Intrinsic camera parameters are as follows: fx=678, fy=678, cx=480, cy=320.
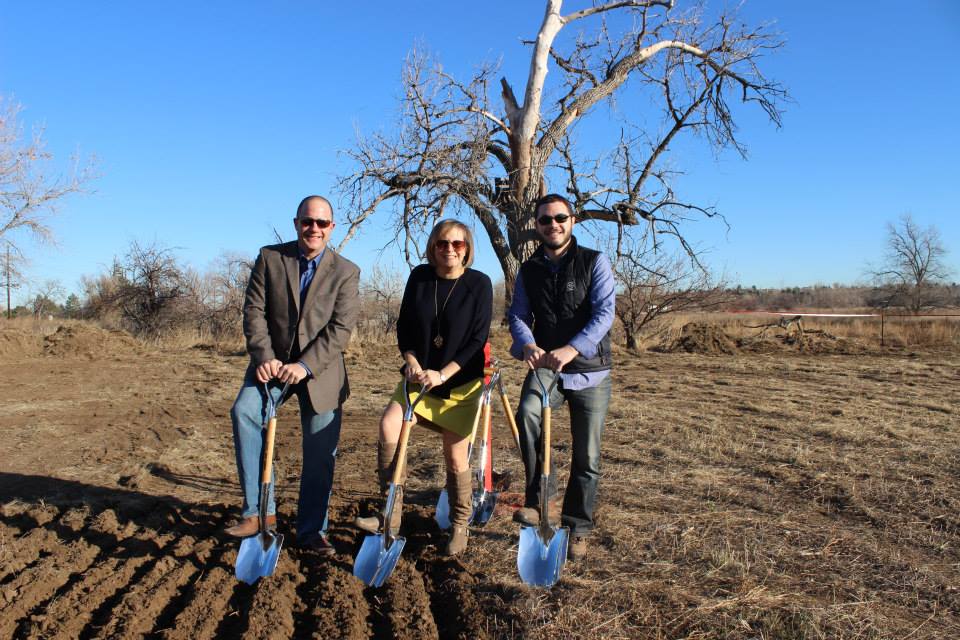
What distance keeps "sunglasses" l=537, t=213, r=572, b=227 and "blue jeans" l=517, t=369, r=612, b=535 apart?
899 millimetres

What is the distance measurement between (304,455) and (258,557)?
2.15ft

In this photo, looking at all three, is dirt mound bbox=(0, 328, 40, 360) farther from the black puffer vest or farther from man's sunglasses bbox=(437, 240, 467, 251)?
the black puffer vest

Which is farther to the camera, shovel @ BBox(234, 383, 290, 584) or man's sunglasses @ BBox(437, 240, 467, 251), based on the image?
man's sunglasses @ BBox(437, 240, 467, 251)

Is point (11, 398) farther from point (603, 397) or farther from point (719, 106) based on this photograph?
point (719, 106)

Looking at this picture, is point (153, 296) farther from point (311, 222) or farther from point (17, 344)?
point (311, 222)

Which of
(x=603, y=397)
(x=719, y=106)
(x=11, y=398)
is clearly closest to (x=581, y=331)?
(x=603, y=397)

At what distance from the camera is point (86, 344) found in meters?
16.1

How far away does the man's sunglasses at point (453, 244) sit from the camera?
4090mm

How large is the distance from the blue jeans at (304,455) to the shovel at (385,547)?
456 millimetres

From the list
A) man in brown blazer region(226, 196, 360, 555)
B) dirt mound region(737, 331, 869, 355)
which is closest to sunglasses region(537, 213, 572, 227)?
man in brown blazer region(226, 196, 360, 555)

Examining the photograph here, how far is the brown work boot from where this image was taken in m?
3.98

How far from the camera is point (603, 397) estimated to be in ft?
13.5

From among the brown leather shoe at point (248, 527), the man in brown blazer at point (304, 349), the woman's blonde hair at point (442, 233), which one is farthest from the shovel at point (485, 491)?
the brown leather shoe at point (248, 527)

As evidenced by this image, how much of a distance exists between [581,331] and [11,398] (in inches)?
384
